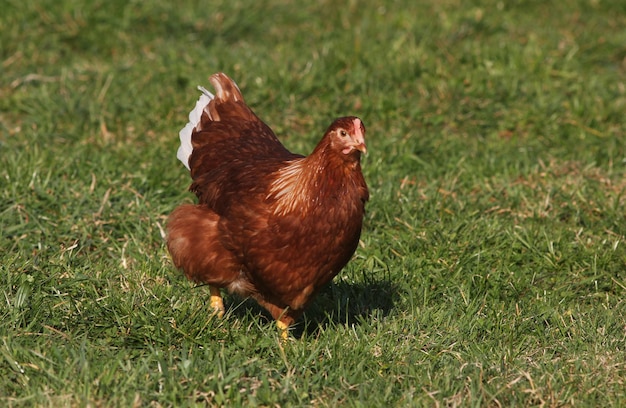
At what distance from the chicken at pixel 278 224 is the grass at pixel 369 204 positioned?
202mm

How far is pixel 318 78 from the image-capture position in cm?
748

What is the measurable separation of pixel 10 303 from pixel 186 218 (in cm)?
97

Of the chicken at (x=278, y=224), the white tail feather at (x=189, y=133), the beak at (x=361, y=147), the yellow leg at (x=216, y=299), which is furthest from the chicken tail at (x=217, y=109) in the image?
the beak at (x=361, y=147)

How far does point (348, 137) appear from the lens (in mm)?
4152

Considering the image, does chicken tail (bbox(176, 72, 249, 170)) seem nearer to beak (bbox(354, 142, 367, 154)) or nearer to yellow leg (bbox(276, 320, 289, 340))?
yellow leg (bbox(276, 320, 289, 340))

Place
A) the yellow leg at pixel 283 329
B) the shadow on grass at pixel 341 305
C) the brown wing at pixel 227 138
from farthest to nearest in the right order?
the brown wing at pixel 227 138 → the shadow on grass at pixel 341 305 → the yellow leg at pixel 283 329

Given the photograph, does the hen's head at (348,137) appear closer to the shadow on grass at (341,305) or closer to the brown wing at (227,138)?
the brown wing at (227,138)

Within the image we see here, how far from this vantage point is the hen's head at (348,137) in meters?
4.10

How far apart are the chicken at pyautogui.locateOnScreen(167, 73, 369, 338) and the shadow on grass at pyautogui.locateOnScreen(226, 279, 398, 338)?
1.00 feet

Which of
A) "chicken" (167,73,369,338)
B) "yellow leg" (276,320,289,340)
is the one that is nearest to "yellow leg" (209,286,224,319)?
"chicken" (167,73,369,338)

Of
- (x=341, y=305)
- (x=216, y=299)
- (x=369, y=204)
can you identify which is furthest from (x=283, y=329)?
(x=369, y=204)

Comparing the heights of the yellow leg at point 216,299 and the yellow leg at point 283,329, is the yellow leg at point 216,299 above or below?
above

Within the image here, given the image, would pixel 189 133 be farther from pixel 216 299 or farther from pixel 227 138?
pixel 216 299

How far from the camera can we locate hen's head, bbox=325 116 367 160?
13.5ft
